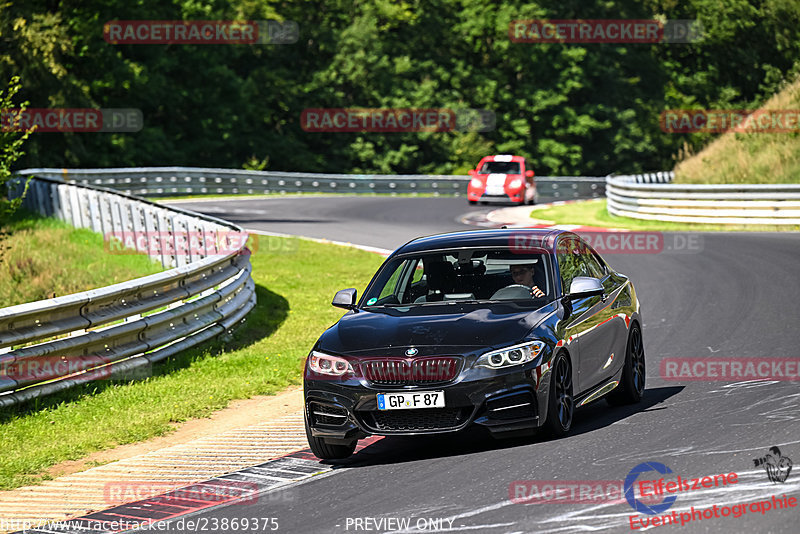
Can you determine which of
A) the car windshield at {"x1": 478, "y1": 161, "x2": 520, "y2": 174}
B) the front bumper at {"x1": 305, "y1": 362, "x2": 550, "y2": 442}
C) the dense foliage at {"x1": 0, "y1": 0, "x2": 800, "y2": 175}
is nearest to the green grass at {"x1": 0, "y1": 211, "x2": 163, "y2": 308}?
the front bumper at {"x1": 305, "y1": 362, "x2": 550, "y2": 442}

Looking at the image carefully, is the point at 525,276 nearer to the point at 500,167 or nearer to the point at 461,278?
the point at 461,278

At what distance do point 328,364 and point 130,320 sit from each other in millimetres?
5335

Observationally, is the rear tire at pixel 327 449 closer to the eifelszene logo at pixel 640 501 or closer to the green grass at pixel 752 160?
the eifelszene logo at pixel 640 501

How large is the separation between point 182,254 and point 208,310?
202 inches

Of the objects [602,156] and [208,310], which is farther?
[602,156]

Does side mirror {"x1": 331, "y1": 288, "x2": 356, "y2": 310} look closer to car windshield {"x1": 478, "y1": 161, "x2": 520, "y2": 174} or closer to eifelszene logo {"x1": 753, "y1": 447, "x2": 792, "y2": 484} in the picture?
eifelszene logo {"x1": 753, "y1": 447, "x2": 792, "y2": 484}

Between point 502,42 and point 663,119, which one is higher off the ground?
point 502,42

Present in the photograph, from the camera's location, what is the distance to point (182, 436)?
988cm

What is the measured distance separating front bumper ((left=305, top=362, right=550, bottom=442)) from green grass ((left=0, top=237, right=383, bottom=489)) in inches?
95.8

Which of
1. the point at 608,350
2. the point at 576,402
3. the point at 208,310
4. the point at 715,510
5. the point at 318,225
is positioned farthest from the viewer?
the point at 318,225

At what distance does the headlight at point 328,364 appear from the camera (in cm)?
809

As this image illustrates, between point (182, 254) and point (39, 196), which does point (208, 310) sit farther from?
point (39, 196)

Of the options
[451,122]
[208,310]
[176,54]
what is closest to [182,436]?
[208,310]

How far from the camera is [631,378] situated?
980cm
